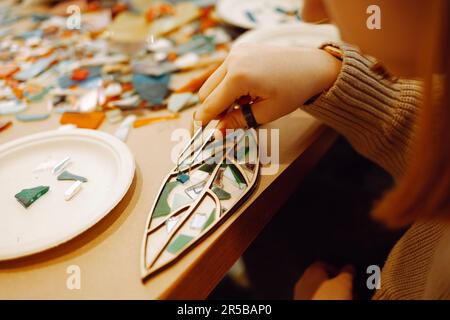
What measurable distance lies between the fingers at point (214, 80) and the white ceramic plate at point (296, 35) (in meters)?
0.30

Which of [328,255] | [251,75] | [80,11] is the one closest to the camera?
[251,75]

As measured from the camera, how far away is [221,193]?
514mm

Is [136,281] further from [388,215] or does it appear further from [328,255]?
[328,255]

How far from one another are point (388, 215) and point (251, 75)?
27 centimetres

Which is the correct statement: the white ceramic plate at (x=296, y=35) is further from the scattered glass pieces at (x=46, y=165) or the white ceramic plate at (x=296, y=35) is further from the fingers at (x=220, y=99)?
the scattered glass pieces at (x=46, y=165)

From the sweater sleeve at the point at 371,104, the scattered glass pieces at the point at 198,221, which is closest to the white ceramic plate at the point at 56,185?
the scattered glass pieces at the point at 198,221

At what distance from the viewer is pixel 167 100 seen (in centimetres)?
74

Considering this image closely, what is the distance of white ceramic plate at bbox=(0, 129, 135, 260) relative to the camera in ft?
1.54

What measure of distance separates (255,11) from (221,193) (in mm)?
743

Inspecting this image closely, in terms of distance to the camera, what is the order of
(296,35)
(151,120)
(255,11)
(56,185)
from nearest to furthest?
1. (56,185)
2. (151,120)
3. (296,35)
4. (255,11)

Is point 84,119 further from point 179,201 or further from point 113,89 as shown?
Result: point 179,201

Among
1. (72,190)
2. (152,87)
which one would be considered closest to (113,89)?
(152,87)

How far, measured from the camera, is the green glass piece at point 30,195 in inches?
20.4

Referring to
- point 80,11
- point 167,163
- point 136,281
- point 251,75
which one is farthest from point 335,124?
point 80,11
